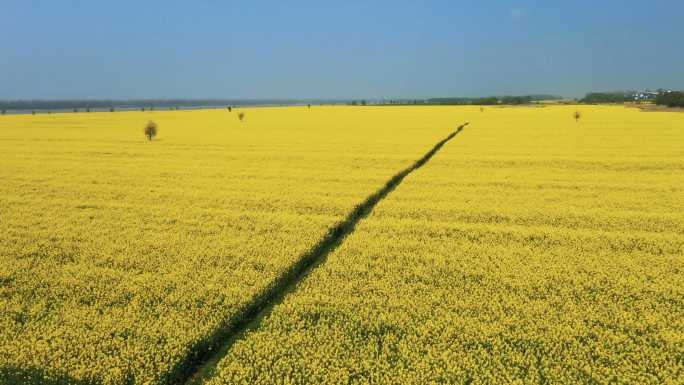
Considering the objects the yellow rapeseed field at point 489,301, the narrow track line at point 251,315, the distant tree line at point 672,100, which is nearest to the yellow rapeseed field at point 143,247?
the narrow track line at point 251,315

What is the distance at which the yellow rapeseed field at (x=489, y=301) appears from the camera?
643cm

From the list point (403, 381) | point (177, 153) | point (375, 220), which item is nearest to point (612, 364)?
point (403, 381)

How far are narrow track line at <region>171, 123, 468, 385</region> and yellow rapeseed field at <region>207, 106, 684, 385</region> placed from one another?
37cm

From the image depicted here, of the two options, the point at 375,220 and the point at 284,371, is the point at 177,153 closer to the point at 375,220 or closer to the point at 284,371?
the point at 375,220

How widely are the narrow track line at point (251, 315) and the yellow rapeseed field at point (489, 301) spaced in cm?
37

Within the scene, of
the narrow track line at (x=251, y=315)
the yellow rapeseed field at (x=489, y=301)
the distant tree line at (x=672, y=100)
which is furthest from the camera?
the distant tree line at (x=672, y=100)

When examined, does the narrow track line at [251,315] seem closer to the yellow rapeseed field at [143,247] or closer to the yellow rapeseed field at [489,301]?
the yellow rapeseed field at [143,247]

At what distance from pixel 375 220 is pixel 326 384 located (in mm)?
8251

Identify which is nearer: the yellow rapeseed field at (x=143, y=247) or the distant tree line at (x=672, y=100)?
the yellow rapeseed field at (x=143, y=247)

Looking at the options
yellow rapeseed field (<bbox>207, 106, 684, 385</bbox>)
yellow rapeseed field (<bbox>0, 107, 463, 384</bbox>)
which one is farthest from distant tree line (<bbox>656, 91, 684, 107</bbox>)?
yellow rapeseed field (<bbox>207, 106, 684, 385</bbox>)

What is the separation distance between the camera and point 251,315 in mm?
8414

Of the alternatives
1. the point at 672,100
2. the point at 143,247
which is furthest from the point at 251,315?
the point at 672,100

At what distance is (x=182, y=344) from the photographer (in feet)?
23.2

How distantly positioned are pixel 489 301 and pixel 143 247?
909 cm
